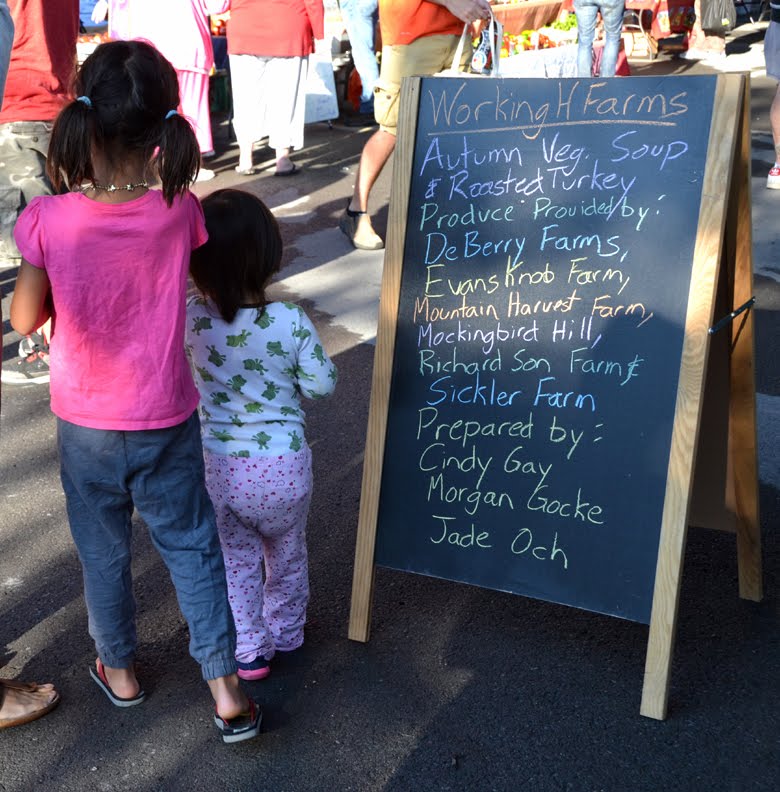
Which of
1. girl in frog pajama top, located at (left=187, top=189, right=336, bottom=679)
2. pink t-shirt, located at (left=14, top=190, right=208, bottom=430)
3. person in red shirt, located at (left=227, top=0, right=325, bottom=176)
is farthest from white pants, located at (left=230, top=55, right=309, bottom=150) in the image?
pink t-shirt, located at (left=14, top=190, right=208, bottom=430)

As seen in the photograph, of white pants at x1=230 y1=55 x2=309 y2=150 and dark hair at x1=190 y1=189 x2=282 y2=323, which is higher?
dark hair at x1=190 y1=189 x2=282 y2=323

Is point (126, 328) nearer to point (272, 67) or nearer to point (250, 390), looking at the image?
point (250, 390)

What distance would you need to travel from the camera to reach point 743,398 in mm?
3109

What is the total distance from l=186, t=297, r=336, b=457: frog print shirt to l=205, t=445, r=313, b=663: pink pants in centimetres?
5

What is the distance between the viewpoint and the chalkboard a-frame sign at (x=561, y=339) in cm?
272

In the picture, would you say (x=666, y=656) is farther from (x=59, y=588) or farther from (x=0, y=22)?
(x=0, y=22)

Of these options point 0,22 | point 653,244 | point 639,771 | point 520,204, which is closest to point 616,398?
point 653,244

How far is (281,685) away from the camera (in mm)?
2998

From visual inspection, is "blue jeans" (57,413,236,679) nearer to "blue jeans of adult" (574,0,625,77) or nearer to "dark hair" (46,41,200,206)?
"dark hair" (46,41,200,206)

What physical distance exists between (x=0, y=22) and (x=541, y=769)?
2.27 metres

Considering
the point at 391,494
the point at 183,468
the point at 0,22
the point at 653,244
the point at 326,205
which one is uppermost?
the point at 0,22

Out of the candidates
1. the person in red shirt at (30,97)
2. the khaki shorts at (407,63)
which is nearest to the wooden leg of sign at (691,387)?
the person in red shirt at (30,97)

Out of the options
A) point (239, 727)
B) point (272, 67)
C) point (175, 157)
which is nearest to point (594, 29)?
point (272, 67)

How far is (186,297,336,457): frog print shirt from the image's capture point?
268 centimetres
